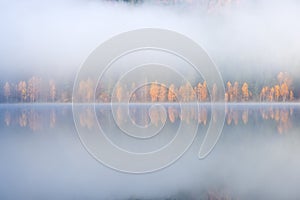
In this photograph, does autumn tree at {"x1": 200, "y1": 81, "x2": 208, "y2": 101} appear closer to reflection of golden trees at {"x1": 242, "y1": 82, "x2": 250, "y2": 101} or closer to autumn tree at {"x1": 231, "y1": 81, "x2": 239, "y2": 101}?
autumn tree at {"x1": 231, "y1": 81, "x2": 239, "y2": 101}

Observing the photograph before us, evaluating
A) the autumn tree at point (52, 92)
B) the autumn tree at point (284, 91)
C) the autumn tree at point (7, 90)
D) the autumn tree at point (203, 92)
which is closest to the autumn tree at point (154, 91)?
the autumn tree at point (203, 92)

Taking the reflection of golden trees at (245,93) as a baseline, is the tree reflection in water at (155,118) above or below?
below

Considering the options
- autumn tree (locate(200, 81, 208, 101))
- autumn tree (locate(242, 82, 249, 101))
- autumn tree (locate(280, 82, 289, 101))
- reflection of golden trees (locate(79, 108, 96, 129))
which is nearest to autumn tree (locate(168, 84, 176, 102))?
autumn tree (locate(200, 81, 208, 101))

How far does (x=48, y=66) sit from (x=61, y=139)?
87.2 meters

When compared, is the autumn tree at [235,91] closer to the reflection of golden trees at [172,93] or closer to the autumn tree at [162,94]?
the reflection of golden trees at [172,93]

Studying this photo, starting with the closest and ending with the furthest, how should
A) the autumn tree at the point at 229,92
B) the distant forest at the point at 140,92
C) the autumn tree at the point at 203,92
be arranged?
the autumn tree at the point at 203,92 < the distant forest at the point at 140,92 < the autumn tree at the point at 229,92

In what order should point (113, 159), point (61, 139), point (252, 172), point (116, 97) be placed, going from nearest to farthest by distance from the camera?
point (252, 172)
point (113, 159)
point (61, 139)
point (116, 97)

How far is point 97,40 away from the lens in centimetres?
13325

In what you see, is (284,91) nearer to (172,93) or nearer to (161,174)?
(172,93)

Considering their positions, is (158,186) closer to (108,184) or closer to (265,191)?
(108,184)

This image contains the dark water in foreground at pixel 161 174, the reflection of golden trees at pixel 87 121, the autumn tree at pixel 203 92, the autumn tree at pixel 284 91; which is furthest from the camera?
the autumn tree at pixel 284 91

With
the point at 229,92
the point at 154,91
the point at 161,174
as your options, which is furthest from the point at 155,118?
the point at 229,92

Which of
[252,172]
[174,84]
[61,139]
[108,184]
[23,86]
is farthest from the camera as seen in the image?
[23,86]

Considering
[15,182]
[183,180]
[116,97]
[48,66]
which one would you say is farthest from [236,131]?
[48,66]
